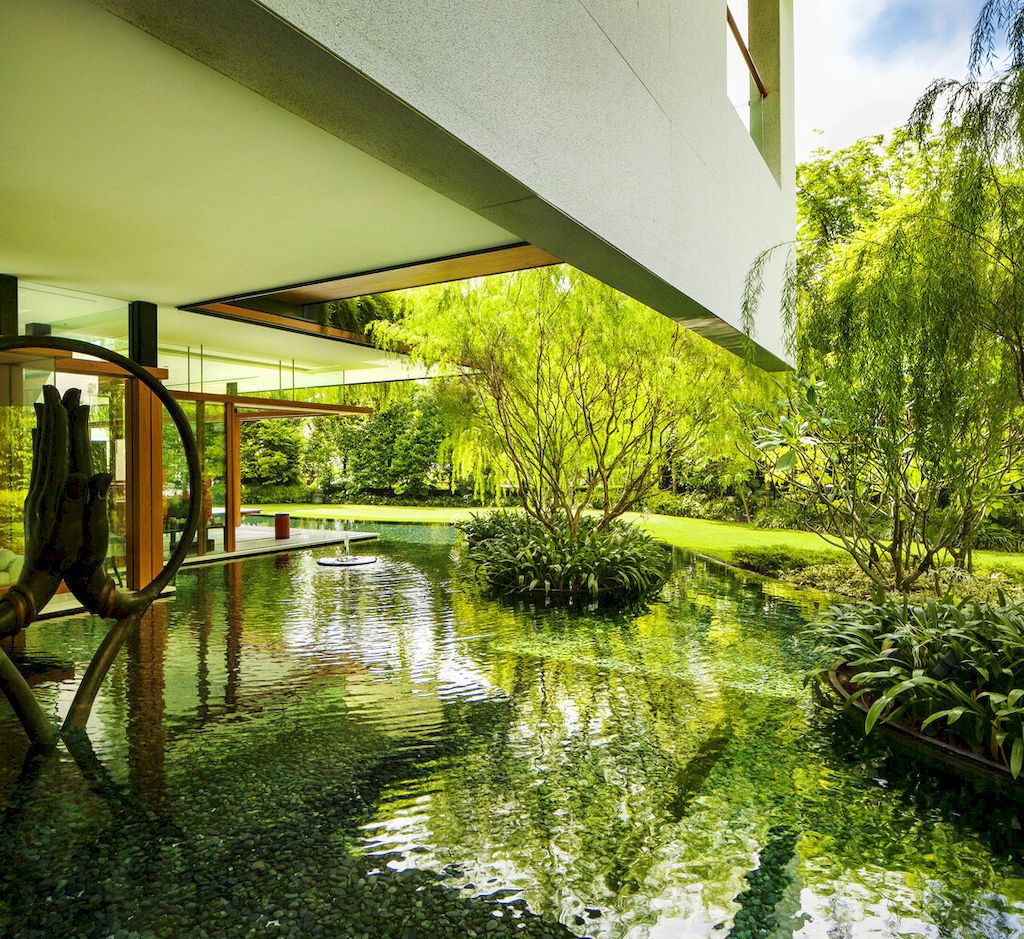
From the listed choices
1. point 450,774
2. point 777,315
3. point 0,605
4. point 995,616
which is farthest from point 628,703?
point 777,315

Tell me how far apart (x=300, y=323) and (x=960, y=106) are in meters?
7.93

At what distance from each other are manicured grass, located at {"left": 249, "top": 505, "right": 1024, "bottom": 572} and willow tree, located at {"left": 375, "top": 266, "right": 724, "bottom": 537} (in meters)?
2.86

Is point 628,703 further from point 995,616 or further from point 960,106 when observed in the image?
point 960,106

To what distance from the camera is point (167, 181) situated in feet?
13.7

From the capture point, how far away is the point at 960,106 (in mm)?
3459

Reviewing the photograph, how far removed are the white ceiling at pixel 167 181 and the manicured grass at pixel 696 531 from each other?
347 inches

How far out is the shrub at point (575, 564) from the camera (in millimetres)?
9148

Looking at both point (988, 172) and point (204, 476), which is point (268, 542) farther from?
point (988, 172)

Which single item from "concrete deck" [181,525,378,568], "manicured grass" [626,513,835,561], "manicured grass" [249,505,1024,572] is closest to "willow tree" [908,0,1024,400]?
"manicured grass" [249,505,1024,572]

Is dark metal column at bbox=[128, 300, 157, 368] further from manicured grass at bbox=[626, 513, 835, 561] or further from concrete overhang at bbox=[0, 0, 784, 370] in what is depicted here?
manicured grass at bbox=[626, 513, 835, 561]

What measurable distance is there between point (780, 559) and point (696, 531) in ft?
18.4

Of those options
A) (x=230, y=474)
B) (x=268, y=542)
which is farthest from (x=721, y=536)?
(x=230, y=474)

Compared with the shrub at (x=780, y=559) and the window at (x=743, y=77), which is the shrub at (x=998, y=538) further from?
the window at (x=743, y=77)

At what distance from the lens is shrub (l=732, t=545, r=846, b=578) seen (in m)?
11.3
